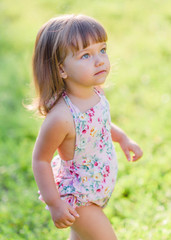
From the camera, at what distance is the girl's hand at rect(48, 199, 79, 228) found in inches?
77.9

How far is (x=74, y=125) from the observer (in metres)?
2.05

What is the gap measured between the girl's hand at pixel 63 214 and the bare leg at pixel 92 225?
Answer: 12 cm

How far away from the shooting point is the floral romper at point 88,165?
2.10 m

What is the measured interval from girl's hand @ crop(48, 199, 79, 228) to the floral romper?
0.09 metres

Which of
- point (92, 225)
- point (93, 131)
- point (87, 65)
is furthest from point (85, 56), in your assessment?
point (92, 225)

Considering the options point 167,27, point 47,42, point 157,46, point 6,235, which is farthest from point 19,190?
point 167,27

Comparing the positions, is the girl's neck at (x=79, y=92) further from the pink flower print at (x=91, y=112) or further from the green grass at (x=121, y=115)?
the green grass at (x=121, y=115)

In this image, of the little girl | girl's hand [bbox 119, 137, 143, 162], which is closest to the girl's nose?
the little girl

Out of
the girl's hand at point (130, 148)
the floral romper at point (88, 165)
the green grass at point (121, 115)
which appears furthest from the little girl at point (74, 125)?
the green grass at point (121, 115)

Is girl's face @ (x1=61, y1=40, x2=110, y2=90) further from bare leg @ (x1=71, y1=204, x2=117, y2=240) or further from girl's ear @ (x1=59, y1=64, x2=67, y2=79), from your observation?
bare leg @ (x1=71, y1=204, x2=117, y2=240)

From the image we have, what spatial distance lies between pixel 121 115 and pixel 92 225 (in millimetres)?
2733

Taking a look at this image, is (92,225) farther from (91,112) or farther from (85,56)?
(85,56)

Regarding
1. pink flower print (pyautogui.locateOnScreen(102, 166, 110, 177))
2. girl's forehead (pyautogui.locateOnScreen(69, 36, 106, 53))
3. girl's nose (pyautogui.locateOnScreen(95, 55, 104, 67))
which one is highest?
girl's forehead (pyautogui.locateOnScreen(69, 36, 106, 53))

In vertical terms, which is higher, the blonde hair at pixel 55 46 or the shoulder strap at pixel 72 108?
the blonde hair at pixel 55 46
